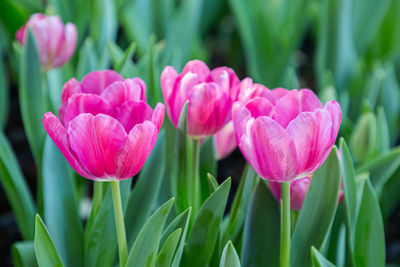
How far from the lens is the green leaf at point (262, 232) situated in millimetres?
667

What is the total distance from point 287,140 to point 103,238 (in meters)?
0.28

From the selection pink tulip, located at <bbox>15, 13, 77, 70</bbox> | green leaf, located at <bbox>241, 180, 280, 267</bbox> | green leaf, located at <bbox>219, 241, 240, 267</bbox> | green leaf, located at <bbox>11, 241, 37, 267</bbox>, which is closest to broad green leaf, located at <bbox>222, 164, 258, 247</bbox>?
green leaf, located at <bbox>241, 180, 280, 267</bbox>

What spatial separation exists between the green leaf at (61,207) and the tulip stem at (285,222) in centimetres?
27

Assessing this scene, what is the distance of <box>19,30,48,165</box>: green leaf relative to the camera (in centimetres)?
82

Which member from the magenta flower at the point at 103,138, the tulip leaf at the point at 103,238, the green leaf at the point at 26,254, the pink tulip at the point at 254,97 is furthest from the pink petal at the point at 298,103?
the green leaf at the point at 26,254

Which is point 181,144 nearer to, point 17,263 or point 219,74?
point 219,74

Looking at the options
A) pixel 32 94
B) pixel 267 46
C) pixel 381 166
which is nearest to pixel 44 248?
pixel 32 94

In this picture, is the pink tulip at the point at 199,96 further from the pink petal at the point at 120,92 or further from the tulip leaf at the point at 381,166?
the tulip leaf at the point at 381,166

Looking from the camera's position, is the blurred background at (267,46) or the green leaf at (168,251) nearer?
the green leaf at (168,251)

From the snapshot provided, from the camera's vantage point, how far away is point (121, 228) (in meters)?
0.57

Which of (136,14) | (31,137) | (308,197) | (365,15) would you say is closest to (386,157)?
(308,197)

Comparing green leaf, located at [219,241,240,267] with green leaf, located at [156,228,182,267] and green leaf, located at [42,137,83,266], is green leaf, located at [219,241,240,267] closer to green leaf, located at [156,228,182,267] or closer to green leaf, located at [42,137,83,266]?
green leaf, located at [156,228,182,267]

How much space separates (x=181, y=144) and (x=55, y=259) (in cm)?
18

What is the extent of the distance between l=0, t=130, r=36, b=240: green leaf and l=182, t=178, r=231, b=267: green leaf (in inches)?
11.8
